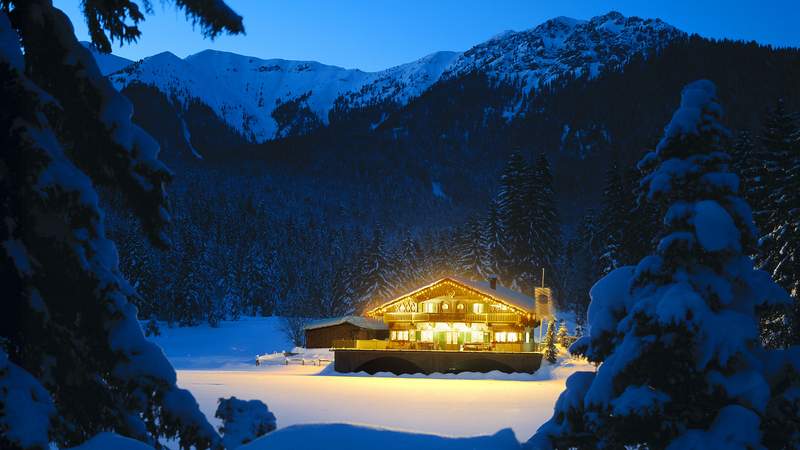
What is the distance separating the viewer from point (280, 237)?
145m

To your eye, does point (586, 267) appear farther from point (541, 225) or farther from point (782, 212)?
point (782, 212)

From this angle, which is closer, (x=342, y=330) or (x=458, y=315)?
(x=458, y=315)

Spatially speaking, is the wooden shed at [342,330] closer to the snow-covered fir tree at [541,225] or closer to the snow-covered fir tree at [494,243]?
the snow-covered fir tree at [494,243]

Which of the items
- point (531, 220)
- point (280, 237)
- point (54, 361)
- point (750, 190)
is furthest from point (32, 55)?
point (280, 237)

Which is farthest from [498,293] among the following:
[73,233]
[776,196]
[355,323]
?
[73,233]

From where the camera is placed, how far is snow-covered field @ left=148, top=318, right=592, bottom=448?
20484 millimetres

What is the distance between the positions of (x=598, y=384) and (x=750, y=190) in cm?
2922

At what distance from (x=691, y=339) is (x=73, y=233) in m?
8.02

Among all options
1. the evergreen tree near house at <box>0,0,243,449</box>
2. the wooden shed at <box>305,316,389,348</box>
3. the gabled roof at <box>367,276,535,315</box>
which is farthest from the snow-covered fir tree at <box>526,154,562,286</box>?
the evergreen tree near house at <box>0,0,243,449</box>

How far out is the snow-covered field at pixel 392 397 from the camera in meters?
20.5

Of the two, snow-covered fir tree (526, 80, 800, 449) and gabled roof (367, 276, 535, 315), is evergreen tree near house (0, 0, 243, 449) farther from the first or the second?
gabled roof (367, 276, 535, 315)

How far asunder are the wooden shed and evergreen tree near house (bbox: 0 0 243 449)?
56.9 meters

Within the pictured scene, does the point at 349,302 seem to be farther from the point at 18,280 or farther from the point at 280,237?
the point at 18,280

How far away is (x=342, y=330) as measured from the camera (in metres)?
64.3
